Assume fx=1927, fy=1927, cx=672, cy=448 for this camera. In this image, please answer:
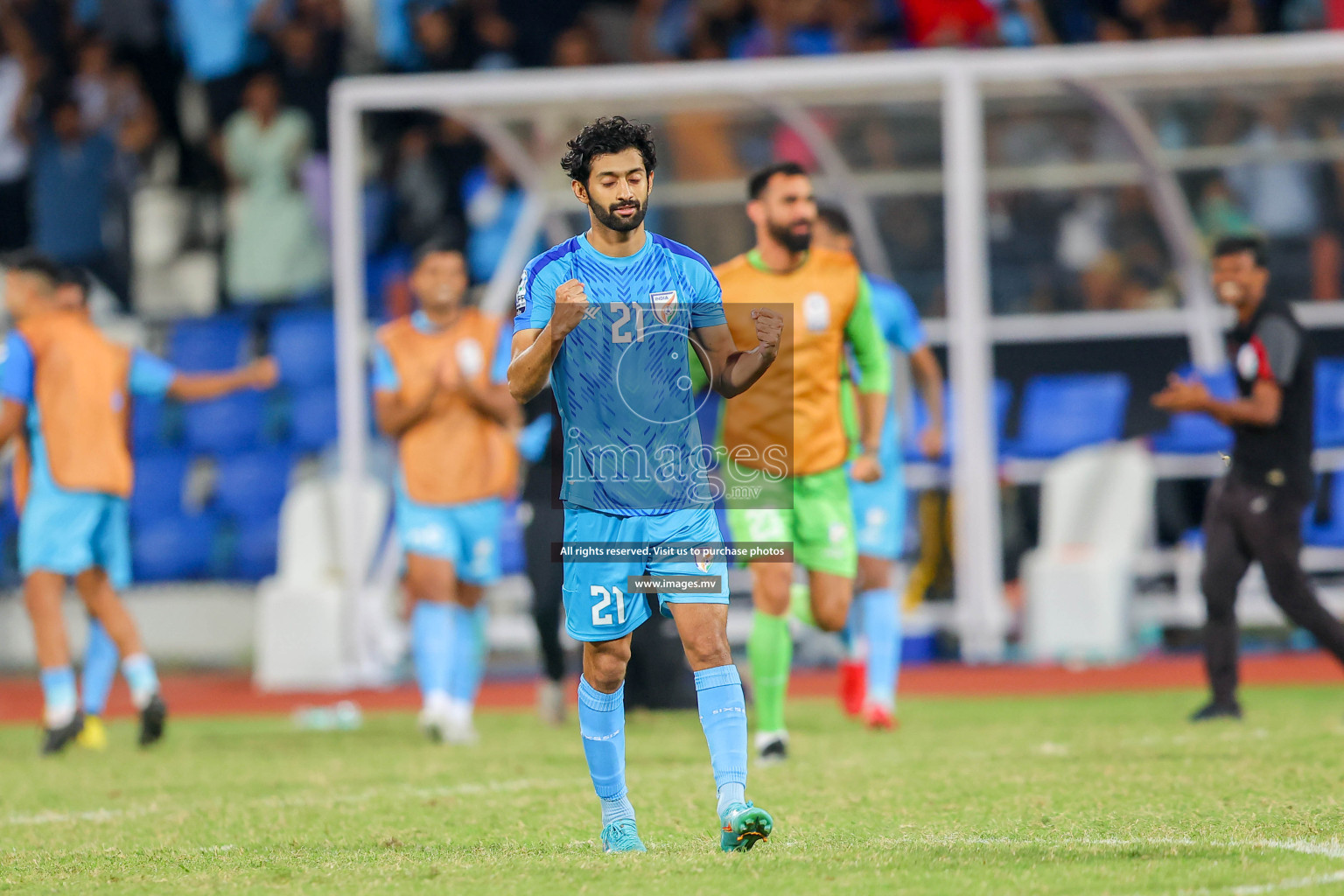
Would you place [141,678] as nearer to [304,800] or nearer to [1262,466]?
[304,800]

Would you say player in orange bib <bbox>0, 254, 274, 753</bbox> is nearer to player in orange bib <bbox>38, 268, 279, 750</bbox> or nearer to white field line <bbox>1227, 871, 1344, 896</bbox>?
player in orange bib <bbox>38, 268, 279, 750</bbox>

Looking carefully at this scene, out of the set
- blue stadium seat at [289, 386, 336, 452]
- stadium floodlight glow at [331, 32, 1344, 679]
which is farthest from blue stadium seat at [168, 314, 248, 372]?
stadium floodlight glow at [331, 32, 1344, 679]

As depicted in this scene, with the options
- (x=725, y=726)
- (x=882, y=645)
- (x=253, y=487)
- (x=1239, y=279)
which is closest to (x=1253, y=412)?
(x=1239, y=279)

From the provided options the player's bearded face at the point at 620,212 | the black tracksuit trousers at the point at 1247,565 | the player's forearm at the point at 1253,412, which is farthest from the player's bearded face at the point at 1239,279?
the player's bearded face at the point at 620,212

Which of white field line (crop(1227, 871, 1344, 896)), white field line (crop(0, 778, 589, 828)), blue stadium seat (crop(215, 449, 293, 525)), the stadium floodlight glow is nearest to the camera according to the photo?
white field line (crop(1227, 871, 1344, 896))

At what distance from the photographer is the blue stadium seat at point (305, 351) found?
1512 centimetres

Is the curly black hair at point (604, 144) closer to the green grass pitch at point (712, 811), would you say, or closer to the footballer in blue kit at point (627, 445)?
the footballer in blue kit at point (627, 445)

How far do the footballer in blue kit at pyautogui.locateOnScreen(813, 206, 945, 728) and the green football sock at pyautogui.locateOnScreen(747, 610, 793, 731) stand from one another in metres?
1.31

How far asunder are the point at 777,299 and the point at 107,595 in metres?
3.82

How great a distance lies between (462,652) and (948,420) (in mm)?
4726

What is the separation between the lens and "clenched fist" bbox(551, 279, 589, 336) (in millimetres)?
4785

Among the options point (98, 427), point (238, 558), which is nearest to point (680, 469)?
point (98, 427)

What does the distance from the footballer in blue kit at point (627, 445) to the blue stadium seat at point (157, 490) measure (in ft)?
34.5

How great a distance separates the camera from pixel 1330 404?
12602 millimetres
